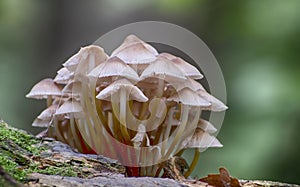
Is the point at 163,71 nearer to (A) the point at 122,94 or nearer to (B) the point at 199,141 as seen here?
(A) the point at 122,94

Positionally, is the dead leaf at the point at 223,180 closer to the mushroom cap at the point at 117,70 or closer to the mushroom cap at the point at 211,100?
the mushroom cap at the point at 211,100

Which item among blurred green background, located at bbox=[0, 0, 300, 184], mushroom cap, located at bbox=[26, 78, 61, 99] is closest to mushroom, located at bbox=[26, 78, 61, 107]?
mushroom cap, located at bbox=[26, 78, 61, 99]

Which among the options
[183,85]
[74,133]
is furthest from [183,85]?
[74,133]

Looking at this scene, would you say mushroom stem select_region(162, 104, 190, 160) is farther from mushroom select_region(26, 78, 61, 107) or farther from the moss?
mushroom select_region(26, 78, 61, 107)

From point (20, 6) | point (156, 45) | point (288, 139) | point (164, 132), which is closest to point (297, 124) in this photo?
point (288, 139)

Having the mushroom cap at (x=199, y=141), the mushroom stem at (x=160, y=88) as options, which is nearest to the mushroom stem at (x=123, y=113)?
the mushroom stem at (x=160, y=88)

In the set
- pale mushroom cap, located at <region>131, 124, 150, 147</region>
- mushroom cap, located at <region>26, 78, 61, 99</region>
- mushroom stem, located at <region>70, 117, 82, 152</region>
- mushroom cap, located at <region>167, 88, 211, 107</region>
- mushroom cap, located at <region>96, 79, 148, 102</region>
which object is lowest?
mushroom stem, located at <region>70, 117, 82, 152</region>

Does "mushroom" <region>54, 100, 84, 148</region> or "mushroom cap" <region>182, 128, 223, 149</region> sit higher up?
"mushroom" <region>54, 100, 84, 148</region>
